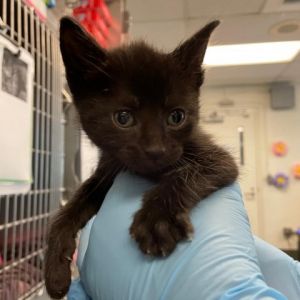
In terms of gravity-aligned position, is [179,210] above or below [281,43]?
below

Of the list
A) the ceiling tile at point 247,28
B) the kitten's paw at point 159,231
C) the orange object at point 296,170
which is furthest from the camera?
the orange object at point 296,170

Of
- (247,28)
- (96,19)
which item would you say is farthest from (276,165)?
(96,19)

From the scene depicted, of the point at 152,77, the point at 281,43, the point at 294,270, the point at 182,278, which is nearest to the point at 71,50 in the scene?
the point at 152,77

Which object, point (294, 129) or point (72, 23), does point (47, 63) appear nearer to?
point (72, 23)

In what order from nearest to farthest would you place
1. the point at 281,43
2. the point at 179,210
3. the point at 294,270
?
the point at 179,210
the point at 294,270
the point at 281,43

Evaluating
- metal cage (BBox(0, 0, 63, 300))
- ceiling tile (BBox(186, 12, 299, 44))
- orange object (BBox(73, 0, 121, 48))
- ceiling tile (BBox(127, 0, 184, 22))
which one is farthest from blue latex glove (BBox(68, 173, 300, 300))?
ceiling tile (BBox(186, 12, 299, 44))

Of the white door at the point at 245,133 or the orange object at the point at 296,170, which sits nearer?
the orange object at the point at 296,170

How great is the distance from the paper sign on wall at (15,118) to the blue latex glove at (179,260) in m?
0.24

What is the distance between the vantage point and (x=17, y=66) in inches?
35.9

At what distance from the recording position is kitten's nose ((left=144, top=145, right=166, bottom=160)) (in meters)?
0.82

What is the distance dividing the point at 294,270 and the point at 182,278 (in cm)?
50

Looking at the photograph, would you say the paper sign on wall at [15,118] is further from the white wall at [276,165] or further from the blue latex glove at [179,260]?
the white wall at [276,165]

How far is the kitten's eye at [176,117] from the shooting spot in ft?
3.00

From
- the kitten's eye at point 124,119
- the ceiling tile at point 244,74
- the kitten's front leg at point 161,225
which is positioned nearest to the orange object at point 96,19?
the kitten's eye at point 124,119
